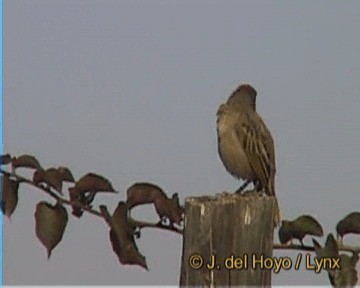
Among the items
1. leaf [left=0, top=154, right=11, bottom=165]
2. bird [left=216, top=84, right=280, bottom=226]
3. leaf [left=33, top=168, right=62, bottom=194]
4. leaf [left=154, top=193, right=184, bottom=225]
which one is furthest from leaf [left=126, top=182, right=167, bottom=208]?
bird [left=216, top=84, right=280, bottom=226]

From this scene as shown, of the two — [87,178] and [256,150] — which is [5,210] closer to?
[87,178]

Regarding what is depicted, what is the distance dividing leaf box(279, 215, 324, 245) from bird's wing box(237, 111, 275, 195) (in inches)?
46.1

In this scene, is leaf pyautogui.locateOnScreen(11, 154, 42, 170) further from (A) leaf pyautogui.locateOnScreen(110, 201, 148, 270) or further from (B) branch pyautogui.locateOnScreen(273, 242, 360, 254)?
(B) branch pyautogui.locateOnScreen(273, 242, 360, 254)

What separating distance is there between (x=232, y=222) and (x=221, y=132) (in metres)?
1.45

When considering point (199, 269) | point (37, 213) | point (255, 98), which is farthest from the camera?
point (255, 98)

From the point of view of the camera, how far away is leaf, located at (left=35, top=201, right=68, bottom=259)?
1.34m

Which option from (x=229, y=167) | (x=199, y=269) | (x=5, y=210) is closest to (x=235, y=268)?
(x=199, y=269)

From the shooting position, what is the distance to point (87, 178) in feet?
4.60

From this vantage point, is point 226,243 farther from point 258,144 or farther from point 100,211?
point 258,144

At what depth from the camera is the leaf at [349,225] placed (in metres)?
1.40

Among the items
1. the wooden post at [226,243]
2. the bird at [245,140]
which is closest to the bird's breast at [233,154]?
the bird at [245,140]

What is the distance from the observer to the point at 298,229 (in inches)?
54.9

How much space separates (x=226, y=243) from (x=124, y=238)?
0.19 meters

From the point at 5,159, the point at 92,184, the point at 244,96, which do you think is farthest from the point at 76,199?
the point at 244,96
